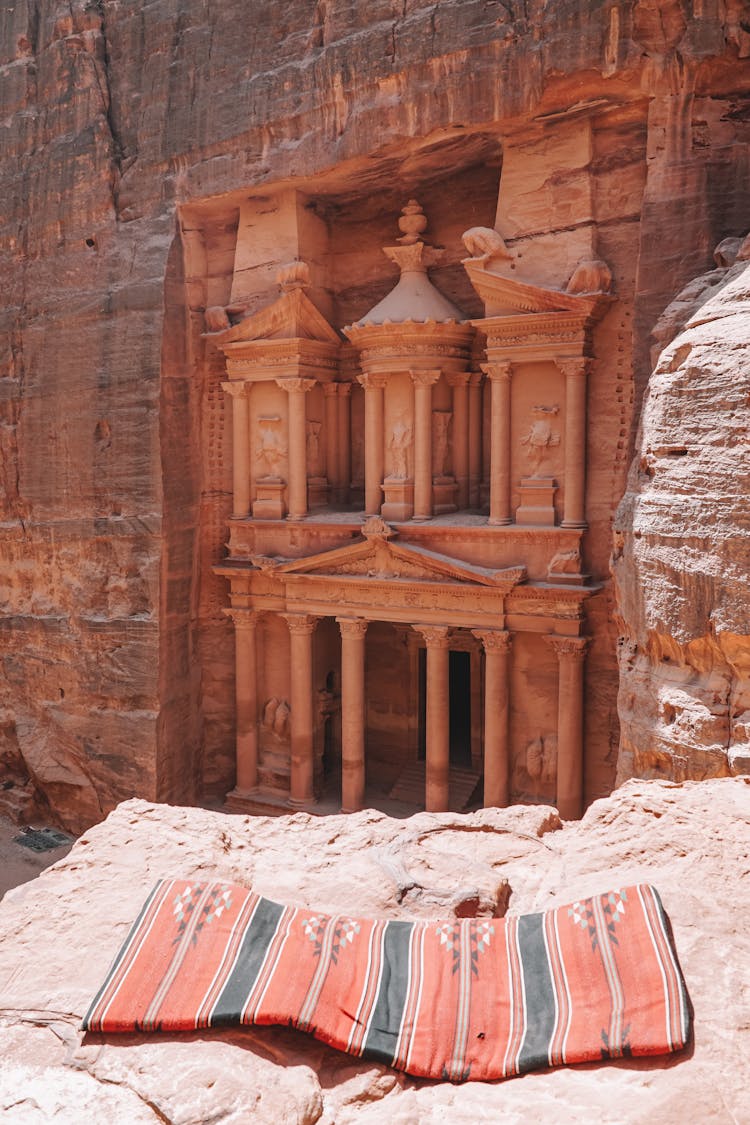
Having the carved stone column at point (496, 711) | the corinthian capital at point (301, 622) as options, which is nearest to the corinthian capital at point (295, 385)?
the corinthian capital at point (301, 622)

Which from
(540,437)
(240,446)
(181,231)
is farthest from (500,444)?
(181,231)

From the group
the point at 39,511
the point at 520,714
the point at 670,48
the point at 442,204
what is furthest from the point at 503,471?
the point at 39,511

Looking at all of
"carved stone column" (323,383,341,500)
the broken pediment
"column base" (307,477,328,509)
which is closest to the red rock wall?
the broken pediment

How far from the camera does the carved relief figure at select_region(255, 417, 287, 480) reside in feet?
47.5

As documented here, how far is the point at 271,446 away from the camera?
1451cm

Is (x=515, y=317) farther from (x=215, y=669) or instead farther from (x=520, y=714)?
(x=215, y=669)

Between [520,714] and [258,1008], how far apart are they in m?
9.70

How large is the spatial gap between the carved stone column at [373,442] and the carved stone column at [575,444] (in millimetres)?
2897

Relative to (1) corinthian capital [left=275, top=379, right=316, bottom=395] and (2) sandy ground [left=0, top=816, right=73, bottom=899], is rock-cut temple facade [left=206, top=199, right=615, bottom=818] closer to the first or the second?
(1) corinthian capital [left=275, top=379, right=316, bottom=395]

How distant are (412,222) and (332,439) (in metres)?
A: 3.60

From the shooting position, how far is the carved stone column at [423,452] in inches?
523

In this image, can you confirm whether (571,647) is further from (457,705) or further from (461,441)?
(457,705)

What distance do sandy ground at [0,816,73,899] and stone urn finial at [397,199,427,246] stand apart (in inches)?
422

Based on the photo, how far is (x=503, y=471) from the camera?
1266cm
